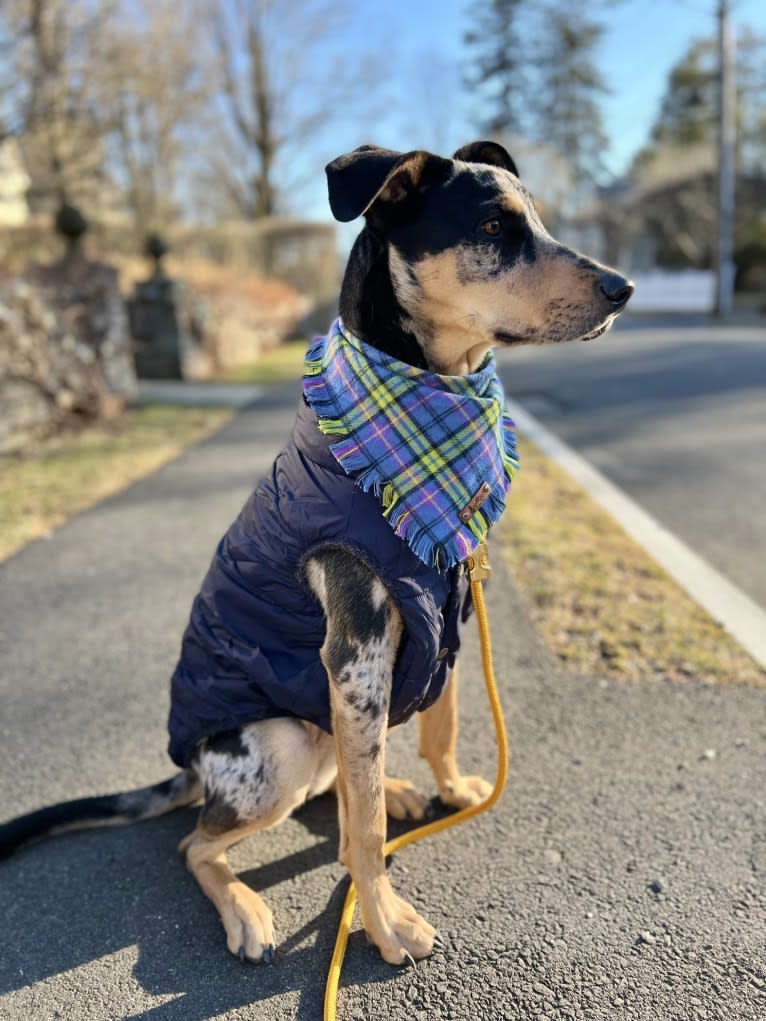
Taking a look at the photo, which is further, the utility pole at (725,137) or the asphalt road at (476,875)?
the utility pole at (725,137)

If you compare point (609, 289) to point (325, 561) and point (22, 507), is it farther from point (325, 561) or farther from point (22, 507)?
point (22, 507)

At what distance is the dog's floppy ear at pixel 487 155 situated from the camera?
2752 mm

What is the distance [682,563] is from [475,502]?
2.95m

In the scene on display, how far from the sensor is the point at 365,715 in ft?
7.16

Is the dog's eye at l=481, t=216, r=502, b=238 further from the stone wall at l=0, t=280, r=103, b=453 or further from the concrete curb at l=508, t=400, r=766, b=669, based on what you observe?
the stone wall at l=0, t=280, r=103, b=453

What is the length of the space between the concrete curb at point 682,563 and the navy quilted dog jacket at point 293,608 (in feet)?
6.72

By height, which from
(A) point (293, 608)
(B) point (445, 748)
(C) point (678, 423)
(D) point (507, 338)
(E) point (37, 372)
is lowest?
(C) point (678, 423)

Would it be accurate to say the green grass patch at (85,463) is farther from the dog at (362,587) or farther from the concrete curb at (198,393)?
the dog at (362,587)

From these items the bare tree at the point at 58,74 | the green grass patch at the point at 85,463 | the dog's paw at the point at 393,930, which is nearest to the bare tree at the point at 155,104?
the bare tree at the point at 58,74

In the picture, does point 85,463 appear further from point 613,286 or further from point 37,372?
point 613,286

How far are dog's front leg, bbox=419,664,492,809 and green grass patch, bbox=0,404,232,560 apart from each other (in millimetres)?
3761

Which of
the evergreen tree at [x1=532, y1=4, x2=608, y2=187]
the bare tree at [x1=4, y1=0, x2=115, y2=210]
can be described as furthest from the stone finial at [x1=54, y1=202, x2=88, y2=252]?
the evergreen tree at [x1=532, y1=4, x2=608, y2=187]

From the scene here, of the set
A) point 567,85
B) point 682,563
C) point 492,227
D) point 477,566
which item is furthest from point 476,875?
point 567,85

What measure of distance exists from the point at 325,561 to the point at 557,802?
1330 mm
